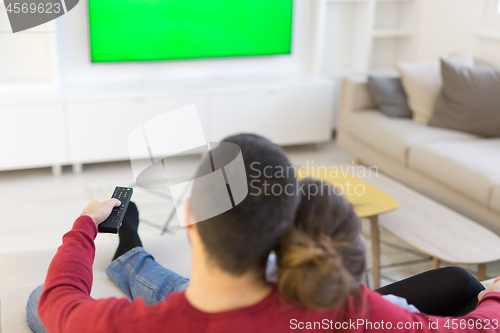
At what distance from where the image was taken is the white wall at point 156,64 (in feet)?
11.8

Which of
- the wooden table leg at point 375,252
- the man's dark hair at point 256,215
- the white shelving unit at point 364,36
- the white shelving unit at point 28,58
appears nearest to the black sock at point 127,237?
the man's dark hair at point 256,215

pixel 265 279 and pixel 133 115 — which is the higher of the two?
pixel 265 279

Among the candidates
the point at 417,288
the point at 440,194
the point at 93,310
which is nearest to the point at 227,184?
the point at 93,310

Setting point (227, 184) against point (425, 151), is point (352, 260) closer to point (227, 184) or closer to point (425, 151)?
point (227, 184)

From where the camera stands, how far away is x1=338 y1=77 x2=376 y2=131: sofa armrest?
361 centimetres

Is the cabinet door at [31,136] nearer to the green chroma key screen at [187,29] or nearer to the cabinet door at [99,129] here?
the cabinet door at [99,129]

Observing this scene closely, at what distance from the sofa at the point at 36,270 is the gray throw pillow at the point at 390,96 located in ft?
6.64

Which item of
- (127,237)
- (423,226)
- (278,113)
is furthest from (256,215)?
(278,113)

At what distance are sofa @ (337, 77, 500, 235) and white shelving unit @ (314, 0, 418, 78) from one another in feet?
2.30

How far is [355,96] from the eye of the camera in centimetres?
362

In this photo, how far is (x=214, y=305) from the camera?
34.1 inches

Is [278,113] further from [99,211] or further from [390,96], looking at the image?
[99,211]

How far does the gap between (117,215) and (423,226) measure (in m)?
1.38

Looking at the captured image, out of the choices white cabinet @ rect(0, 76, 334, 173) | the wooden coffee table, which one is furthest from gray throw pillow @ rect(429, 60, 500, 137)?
white cabinet @ rect(0, 76, 334, 173)
